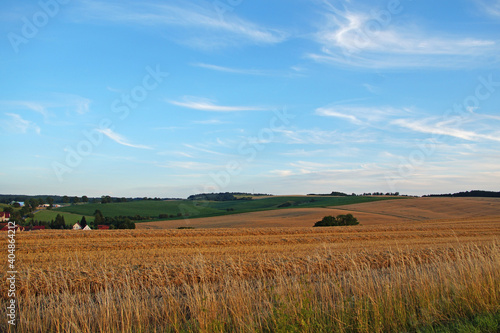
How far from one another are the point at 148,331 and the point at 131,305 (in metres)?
0.84

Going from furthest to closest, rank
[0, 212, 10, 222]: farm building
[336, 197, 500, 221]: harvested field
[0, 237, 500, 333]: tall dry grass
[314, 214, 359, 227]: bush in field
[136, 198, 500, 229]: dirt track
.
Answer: [336, 197, 500, 221]: harvested field, [136, 198, 500, 229]: dirt track, [314, 214, 359, 227]: bush in field, [0, 212, 10, 222]: farm building, [0, 237, 500, 333]: tall dry grass

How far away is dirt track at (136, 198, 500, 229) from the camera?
58.0 m

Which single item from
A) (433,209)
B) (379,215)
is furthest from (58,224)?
(433,209)

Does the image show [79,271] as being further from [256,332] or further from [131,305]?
[256,332]

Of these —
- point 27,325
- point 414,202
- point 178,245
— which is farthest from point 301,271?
point 414,202

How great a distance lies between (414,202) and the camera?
80875 mm

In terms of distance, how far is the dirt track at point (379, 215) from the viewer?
58031 millimetres

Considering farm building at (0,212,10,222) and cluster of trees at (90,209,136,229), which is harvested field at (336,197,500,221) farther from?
farm building at (0,212,10,222)

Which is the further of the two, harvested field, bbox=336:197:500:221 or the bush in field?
harvested field, bbox=336:197:500:221

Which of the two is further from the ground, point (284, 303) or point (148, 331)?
point (284, 303)

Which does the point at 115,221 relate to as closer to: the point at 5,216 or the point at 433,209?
the point at 5,216

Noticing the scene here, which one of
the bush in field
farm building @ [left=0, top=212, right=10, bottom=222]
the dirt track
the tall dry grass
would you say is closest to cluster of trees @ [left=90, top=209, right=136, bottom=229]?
the dirt track

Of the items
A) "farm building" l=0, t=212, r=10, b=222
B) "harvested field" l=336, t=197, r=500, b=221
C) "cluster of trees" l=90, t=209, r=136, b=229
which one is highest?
"farm building" l=0, t=212, r=10, b=222

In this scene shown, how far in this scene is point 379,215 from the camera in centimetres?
6569
